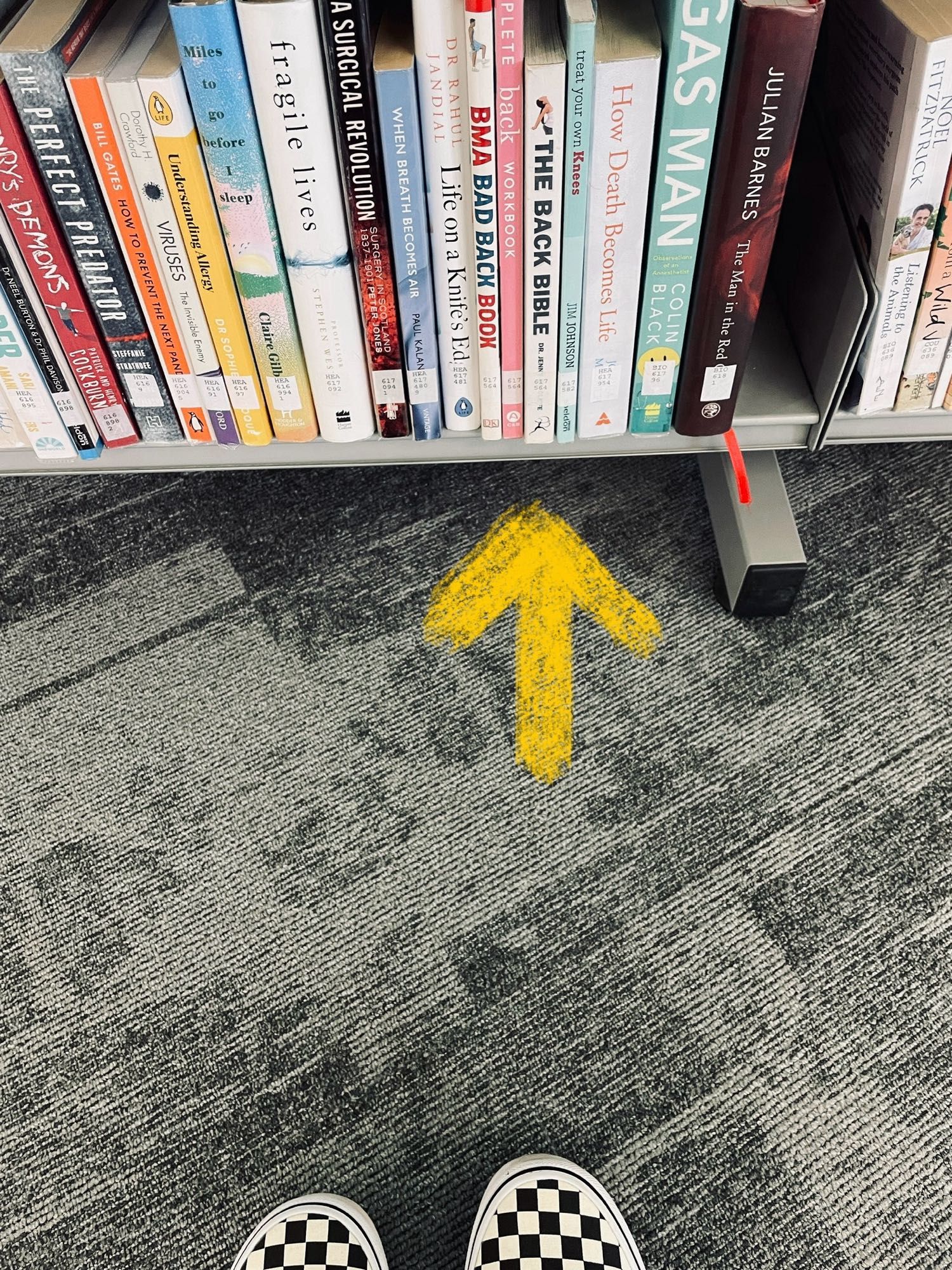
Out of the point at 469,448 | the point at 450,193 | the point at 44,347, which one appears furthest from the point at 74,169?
the point at 469,448

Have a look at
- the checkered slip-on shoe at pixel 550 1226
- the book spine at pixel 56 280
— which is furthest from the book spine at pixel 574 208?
the checkered slip-on shoe at pixel 550 1226

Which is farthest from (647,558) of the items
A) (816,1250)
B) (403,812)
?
(816,1250)

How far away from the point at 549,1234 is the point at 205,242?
76 centimetres

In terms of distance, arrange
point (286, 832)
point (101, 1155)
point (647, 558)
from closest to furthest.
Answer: point (101, 1155)
point (286, 832)
point (647, 558)

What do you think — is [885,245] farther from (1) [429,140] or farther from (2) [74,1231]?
(2) [74,1231]

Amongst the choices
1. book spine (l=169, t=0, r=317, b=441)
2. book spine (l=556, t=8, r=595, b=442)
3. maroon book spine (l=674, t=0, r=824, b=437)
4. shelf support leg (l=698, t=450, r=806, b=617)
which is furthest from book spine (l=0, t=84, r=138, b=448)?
shelf support leg (l=698, t=450, r=806, b=617)

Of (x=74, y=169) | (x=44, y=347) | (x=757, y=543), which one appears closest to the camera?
(x=74, y=169)

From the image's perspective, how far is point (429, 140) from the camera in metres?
0.67

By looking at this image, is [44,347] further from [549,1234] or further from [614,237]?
[549,1234]

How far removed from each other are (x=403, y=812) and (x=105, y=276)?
20.1 inches

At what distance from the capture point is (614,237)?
0.73 metres

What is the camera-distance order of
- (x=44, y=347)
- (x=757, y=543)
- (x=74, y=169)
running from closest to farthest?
(x=74, y=169) → (x=44, y=347) → (x=757, y=543)

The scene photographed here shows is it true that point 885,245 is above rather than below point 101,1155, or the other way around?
above

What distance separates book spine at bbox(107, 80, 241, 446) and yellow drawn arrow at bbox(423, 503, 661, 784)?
0.30 meters
